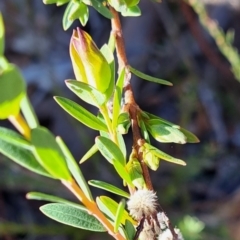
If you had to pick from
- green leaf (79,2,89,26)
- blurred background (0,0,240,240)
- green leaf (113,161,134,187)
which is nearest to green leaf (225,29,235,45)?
blurred background (0,0,240,240)

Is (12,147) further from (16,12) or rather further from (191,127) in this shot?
(16,12)

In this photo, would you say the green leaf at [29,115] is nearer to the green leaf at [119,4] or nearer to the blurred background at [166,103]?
the green leaf at [119,4]

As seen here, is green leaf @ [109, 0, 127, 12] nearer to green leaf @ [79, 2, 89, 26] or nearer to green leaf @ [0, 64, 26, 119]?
green leaf @ [79, 2, 89, 26]

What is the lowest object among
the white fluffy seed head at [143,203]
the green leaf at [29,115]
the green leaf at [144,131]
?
the white fluffy seed head at [143,203]

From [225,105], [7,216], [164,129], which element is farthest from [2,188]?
[164,129]

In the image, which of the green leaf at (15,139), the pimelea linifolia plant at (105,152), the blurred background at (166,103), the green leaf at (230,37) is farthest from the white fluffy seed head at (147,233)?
the blurred background at (166,103)

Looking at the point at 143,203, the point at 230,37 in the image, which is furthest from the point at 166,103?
the point at 143,203
